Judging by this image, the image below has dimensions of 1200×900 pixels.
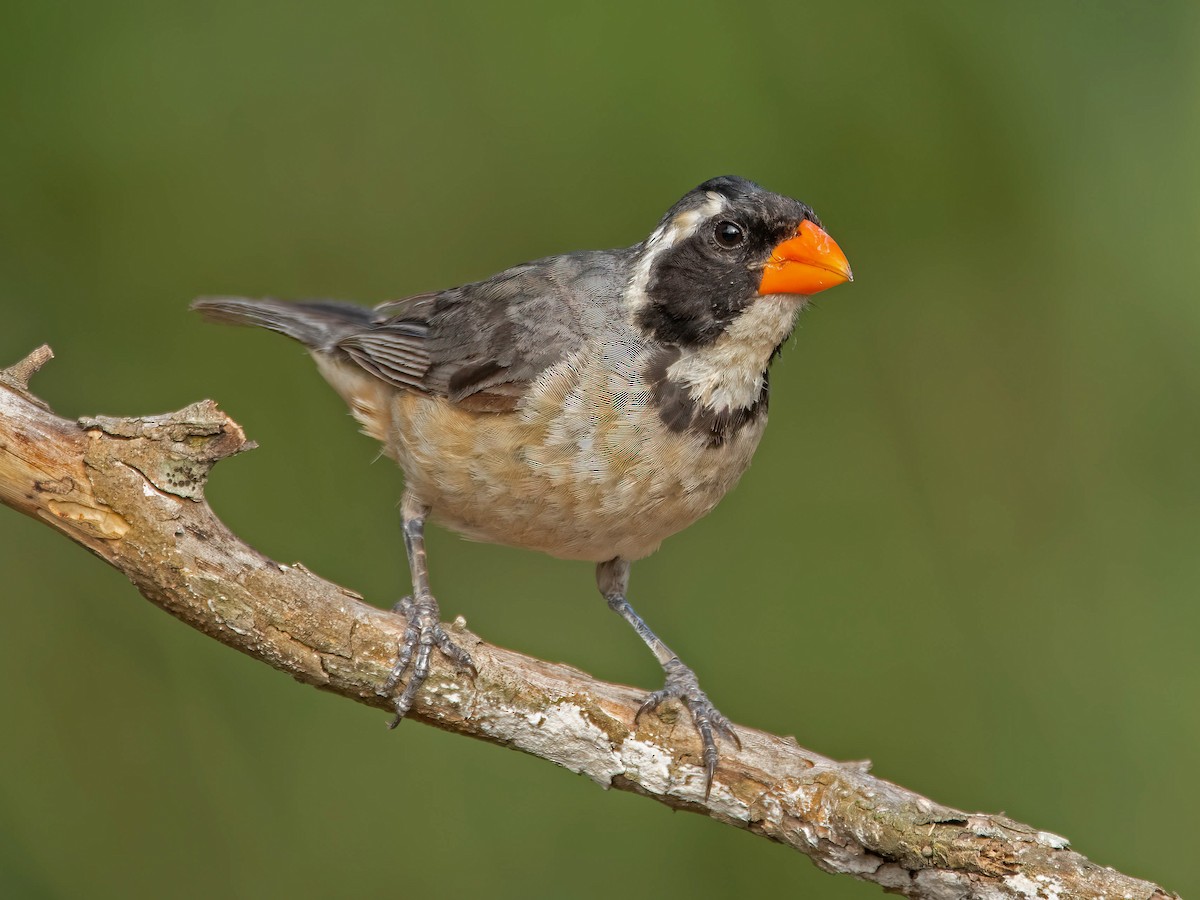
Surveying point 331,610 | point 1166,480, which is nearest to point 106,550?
point 331,610

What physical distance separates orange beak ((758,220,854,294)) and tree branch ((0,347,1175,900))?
139cm

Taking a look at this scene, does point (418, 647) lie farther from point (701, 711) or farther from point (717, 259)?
point (717, 259)

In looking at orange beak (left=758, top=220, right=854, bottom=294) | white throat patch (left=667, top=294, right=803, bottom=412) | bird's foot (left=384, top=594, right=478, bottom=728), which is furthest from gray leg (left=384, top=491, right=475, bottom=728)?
orange beak (left=758, top=220, right=854, bottom=294)

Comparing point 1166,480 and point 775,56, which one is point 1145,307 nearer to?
point 1166,480

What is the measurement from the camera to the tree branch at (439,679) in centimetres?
360

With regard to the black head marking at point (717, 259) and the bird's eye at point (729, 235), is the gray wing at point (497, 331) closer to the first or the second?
the black head marking at point (717, 259)

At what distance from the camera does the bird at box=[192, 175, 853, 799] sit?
4.32 m

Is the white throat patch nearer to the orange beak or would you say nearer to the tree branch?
the orange beak

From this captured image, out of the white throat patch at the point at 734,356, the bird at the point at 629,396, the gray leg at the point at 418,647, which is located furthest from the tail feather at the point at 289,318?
the white throat patch at the point at 734,356

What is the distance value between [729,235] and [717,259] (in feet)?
0.28

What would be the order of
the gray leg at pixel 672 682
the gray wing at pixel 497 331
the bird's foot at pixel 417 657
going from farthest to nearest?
1. the gray wing at pixel 497 331
2. the gray leg at pixel 672 682
3. the bird's foot at pixel 417 657

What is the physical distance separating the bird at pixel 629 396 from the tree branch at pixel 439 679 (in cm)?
12

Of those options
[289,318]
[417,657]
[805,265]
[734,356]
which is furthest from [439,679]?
[289,318]

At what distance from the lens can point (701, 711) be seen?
4242 mm
